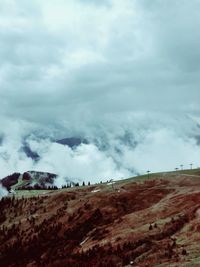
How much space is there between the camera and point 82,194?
130 meters

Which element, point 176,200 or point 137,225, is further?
point 176,200

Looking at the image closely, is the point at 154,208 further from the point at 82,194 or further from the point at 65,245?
the point at 82,194

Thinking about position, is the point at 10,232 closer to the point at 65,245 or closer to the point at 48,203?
the point at 48,203

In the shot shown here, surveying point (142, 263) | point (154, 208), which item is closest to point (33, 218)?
point (154, 208)

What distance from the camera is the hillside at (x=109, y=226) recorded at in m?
63.3

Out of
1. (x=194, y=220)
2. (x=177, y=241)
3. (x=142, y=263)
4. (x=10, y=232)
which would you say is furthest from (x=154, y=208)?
(x=10, y=232)

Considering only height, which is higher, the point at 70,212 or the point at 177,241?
the point at 70,212

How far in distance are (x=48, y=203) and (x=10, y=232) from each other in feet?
52.7

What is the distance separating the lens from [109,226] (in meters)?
88.2

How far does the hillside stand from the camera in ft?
208

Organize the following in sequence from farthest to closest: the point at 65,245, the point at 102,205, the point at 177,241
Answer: the point at 102,205 → the point at 65,245 → the point at 177,241

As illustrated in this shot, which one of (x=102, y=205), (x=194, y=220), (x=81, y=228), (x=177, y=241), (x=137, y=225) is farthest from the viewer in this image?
(x=102, y=205)

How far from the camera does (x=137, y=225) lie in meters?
81.8

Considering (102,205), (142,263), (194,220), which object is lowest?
(142,263)
